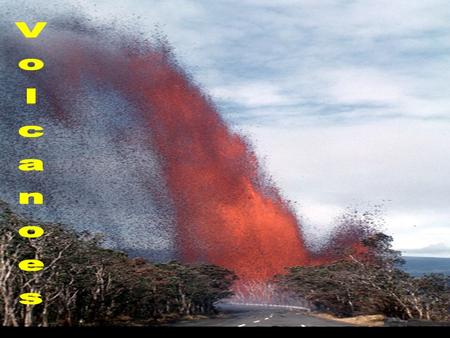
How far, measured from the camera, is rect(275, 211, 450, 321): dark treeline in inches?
1987

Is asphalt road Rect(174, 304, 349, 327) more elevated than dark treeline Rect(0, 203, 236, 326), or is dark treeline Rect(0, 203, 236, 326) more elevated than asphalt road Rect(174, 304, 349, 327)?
dark treeline Rect(0, 203, 236, 326)

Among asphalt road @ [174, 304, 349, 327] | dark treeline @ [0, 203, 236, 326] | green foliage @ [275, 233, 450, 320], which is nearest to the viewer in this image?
dark treeline @ [0, 203, 236, 326]

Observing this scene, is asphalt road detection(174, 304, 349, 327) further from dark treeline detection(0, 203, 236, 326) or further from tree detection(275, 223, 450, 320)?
tree detection(275, 223, 450, 320)

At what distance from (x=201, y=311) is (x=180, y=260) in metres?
8.23

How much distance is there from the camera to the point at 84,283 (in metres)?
40.1

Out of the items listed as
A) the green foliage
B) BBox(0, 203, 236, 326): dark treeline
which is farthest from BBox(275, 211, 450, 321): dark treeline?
BBox(0, 203, 236, 326): dark treeline

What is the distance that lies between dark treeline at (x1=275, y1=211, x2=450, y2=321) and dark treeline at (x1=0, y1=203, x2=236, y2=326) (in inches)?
686

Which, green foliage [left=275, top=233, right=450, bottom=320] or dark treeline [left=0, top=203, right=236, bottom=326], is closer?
dark treeline [left=0, top=203, right=236, bottom=326]

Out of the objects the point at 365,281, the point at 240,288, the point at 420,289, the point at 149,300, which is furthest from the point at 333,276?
the point at 240,288

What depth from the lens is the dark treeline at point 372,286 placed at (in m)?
50.5

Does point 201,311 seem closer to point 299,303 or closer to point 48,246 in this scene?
point 299,303

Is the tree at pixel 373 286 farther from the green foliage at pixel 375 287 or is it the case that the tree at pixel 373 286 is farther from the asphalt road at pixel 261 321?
the asphalt road at pixel 261 321

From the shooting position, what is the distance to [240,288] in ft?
347

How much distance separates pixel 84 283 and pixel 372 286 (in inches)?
1338
